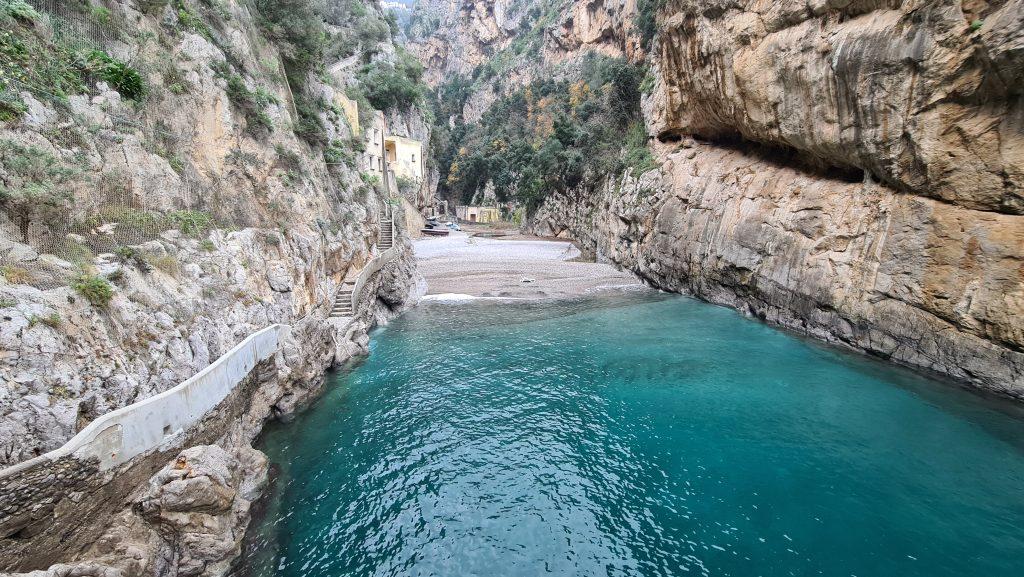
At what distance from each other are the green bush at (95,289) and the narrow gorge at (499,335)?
0.20 feet

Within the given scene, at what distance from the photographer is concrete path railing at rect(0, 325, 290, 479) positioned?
6.18 metres

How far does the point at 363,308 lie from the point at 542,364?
9667mm

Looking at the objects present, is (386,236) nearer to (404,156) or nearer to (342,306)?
(342,306)

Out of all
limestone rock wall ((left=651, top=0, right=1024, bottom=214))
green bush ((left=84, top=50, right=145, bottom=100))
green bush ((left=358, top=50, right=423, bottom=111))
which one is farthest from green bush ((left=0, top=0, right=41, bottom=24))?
green bush ((left=358, top=50, right=423, bottom=111))

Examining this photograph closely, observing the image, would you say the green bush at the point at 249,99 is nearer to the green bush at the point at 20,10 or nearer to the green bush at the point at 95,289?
the green bush at the point at 20,10

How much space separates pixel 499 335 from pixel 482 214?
6478 centimetres

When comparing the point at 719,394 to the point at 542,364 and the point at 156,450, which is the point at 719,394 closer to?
the point at 542,364

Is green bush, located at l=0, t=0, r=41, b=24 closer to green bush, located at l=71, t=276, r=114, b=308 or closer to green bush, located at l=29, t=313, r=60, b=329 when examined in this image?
green bush, located at l=71, t=276, r=114, b=308

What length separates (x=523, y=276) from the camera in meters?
32.9

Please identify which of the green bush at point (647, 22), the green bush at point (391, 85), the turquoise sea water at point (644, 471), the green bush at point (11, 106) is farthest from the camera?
the green bush at point (391, 85)

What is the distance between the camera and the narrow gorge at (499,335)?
7.43m

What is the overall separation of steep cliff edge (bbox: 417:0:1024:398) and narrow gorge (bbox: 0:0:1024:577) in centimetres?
11

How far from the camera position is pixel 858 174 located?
19047mm

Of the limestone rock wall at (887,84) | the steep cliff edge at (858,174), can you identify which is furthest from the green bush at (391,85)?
the limestone rock wall at (887,84)
